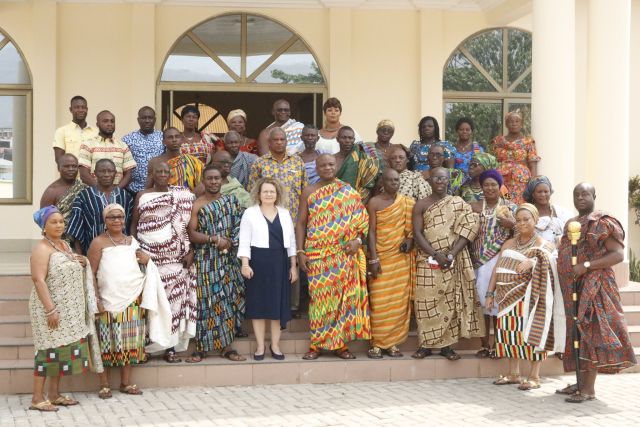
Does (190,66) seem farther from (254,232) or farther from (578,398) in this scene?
(578,398)

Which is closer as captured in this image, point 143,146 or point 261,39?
point 143,146

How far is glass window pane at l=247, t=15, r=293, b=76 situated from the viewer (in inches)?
472

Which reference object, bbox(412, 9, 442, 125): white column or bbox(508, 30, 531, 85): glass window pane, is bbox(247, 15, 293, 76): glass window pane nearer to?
bbox(412, 9, 442, 125): white column

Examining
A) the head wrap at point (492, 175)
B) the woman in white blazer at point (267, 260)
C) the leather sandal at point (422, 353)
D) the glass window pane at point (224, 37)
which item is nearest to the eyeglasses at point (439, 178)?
the head wrap at point (492, 175)

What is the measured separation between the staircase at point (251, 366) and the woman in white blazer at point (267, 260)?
0.74 ft

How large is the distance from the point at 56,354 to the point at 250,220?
2062mm

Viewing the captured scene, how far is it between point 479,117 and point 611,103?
3.01m

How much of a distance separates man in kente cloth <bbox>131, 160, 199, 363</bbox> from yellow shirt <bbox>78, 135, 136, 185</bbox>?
0.93 meters

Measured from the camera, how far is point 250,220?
7641mm

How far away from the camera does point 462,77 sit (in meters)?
12.5

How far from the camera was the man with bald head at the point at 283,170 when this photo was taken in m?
8.19

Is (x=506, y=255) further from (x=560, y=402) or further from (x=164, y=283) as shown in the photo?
(x=164, y=283)

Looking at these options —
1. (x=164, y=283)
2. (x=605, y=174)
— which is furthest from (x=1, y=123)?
(x=605, y=174)

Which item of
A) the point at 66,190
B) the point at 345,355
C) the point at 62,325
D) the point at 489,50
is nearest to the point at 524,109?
the point at 489,50
